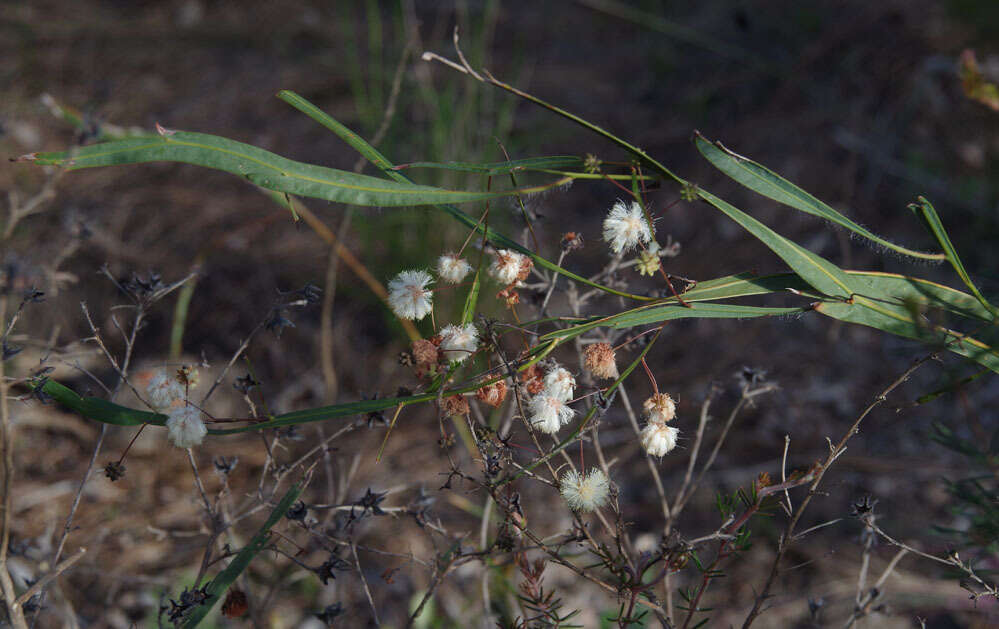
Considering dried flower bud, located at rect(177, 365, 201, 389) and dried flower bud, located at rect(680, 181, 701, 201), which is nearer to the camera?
dried flower bud, located at rect(680, 181, 701, 201)

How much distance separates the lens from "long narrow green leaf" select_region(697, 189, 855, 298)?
768 millimetres

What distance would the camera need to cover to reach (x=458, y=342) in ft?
2.53

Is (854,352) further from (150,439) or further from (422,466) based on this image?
(150,439)

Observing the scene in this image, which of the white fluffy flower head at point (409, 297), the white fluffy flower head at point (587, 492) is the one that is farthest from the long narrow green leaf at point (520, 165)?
the white fluffy flower head at point (587, 492)

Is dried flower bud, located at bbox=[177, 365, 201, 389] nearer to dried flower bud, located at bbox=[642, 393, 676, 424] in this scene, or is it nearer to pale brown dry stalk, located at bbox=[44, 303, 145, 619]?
pale brown dry stalk, located at bbox=[44, 303, 145, 619]

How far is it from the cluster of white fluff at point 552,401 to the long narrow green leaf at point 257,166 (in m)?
0.23

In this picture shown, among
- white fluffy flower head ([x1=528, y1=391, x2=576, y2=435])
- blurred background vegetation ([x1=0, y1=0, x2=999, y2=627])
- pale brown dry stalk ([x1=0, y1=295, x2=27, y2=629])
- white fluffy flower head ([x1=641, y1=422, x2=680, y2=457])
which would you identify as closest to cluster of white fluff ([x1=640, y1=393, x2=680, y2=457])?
white fluffy flower head ([x1=641, y1=422, x2=680, y2=457])

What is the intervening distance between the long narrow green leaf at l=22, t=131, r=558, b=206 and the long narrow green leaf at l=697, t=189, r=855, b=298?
258 millimetres

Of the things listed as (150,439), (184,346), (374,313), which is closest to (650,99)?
(374,313)

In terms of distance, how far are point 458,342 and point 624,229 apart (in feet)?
0.84

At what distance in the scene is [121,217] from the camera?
2578 millimetres

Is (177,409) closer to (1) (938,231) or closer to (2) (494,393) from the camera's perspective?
(2) (494,393)

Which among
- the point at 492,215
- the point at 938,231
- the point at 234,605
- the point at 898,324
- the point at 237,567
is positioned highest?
the point at 938,231

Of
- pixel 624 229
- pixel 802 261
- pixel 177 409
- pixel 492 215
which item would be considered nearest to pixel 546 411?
pixel 624 229
